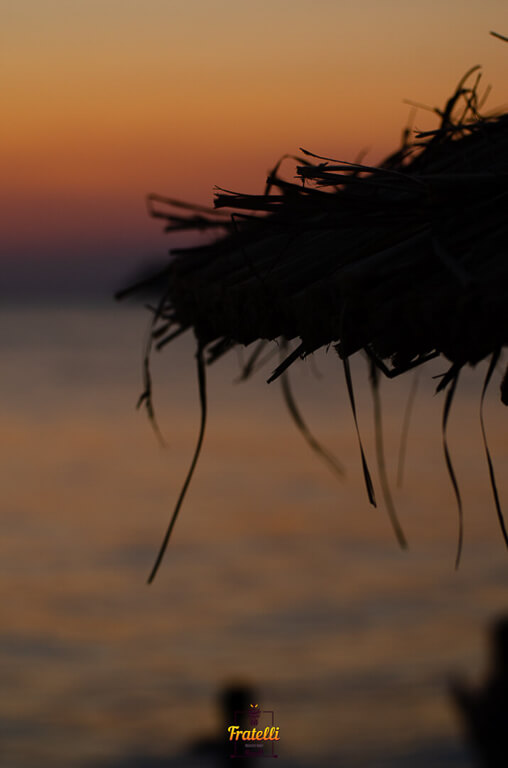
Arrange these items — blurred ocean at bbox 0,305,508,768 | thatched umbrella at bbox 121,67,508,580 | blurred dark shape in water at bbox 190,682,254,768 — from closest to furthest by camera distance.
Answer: thatched umbrella at bbox 121,67,508,580
blurred dark shape in water at bbox 190,682,254,768
blurred ocean at bbox 0,305,508,768

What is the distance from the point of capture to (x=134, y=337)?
216 ft

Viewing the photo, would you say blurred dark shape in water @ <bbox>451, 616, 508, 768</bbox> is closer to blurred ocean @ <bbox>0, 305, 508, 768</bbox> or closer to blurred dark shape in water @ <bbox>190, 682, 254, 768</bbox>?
blurred dark shape in water @ <bbox>190, 682, 254, 768</bbox>

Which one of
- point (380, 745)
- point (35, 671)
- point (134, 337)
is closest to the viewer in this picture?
point (380, 745)

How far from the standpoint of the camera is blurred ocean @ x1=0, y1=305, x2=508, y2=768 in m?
7.88

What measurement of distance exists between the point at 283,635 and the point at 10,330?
6529 cm

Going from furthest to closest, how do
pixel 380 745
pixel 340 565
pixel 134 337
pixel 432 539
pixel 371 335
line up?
1. pixel 134 337
2. pixel 432 539
3. pixel 340 565
4. pixel 380 745
5. pixel 371 335

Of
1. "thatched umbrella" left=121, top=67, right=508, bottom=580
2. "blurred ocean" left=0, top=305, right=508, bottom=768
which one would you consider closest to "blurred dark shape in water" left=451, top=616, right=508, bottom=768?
"blurred ocean" left=0, top=305, right=508, bottom=768

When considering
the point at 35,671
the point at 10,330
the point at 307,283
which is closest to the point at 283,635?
the point at 35,671

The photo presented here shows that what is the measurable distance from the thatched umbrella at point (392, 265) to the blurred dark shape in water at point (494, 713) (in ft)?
12.5

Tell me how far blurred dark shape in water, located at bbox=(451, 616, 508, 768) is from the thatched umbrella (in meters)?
3.80

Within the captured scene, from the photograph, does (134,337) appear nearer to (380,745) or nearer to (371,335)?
(380,745)
